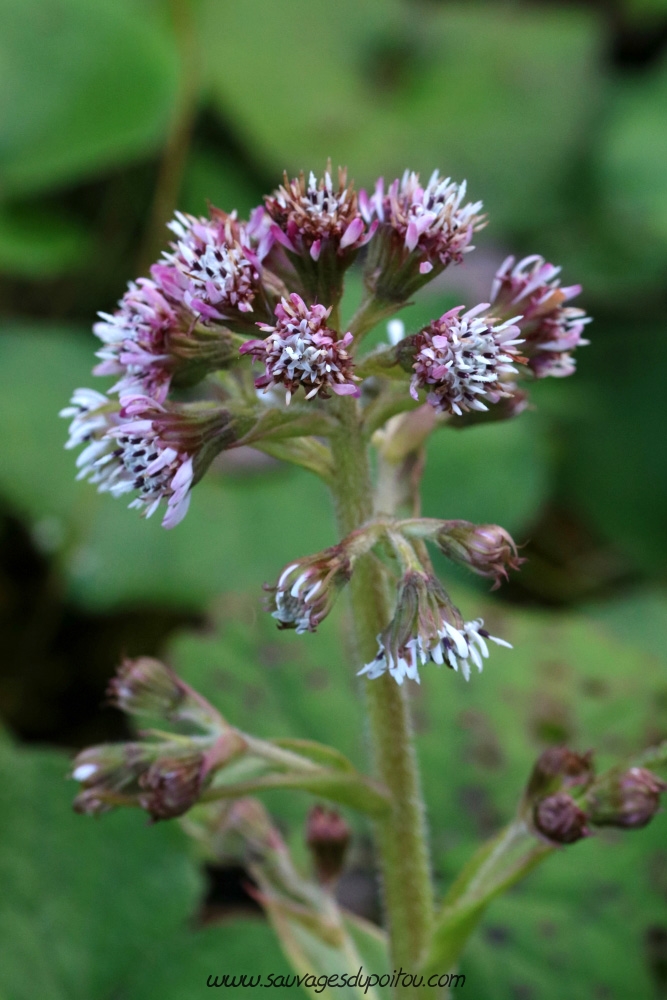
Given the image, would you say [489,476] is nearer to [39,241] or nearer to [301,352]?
[39,241]

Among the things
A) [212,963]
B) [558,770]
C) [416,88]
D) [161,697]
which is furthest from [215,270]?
[416,88]

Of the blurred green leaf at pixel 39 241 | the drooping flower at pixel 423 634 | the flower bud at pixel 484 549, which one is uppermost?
the blurred green leaf at pixel 39 241

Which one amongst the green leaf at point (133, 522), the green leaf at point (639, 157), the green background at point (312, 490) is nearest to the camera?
the green background at point (312, 490)

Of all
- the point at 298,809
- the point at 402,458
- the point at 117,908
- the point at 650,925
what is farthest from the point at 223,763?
the point at 650,925

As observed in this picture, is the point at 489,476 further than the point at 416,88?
No

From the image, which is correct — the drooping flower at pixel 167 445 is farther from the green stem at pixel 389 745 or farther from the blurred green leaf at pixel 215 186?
the blurred green leaf at pixel 215 186

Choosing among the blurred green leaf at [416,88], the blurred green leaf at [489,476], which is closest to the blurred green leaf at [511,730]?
the blurred green leaf at [489,476]
